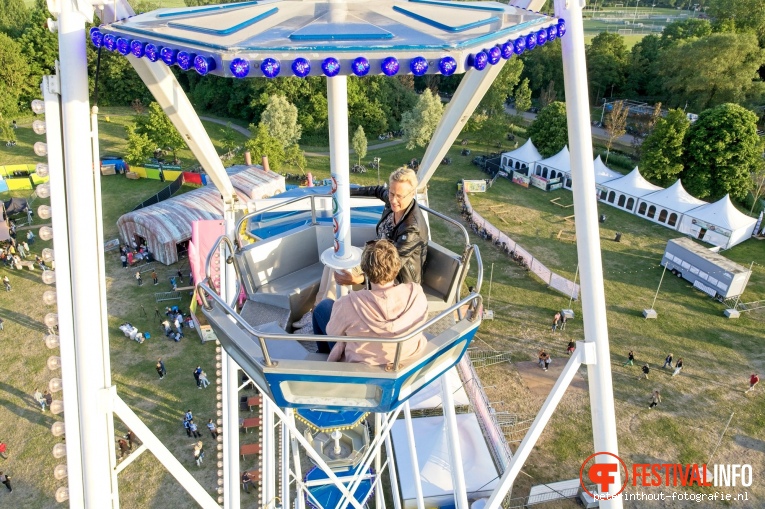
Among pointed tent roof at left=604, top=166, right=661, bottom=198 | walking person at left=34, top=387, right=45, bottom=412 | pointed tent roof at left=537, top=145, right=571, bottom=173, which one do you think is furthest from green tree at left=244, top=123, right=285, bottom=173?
pointed tent roof at left=604, top=166, right=661, bottom=198

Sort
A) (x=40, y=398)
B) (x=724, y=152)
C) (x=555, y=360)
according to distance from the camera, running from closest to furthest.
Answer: (x=40, y=398) → (x=555, y=360) → (x=724, y=152)

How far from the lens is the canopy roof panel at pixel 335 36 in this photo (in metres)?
4.45

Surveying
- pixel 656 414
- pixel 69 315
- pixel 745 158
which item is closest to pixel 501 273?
pixel 656 414

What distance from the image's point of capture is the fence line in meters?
26.6

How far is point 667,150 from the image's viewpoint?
37281 mm

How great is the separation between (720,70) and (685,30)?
16368 millimetres

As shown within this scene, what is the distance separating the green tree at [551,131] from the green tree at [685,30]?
24.2 m

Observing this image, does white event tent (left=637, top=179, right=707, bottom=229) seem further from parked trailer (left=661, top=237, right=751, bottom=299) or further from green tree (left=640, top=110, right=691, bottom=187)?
parked trailer (left=661, top=237, right=751, bottom=299)

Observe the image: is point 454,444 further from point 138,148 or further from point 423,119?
point 138,148

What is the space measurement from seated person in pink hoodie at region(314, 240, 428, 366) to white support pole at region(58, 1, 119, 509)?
8.88 feet

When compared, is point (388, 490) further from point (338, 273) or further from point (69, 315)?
point (69, 315)

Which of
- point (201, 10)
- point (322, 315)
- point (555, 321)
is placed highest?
point (201, 10)

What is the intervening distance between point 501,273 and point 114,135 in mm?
41301

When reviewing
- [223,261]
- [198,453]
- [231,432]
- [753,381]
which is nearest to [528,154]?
[753,381]
